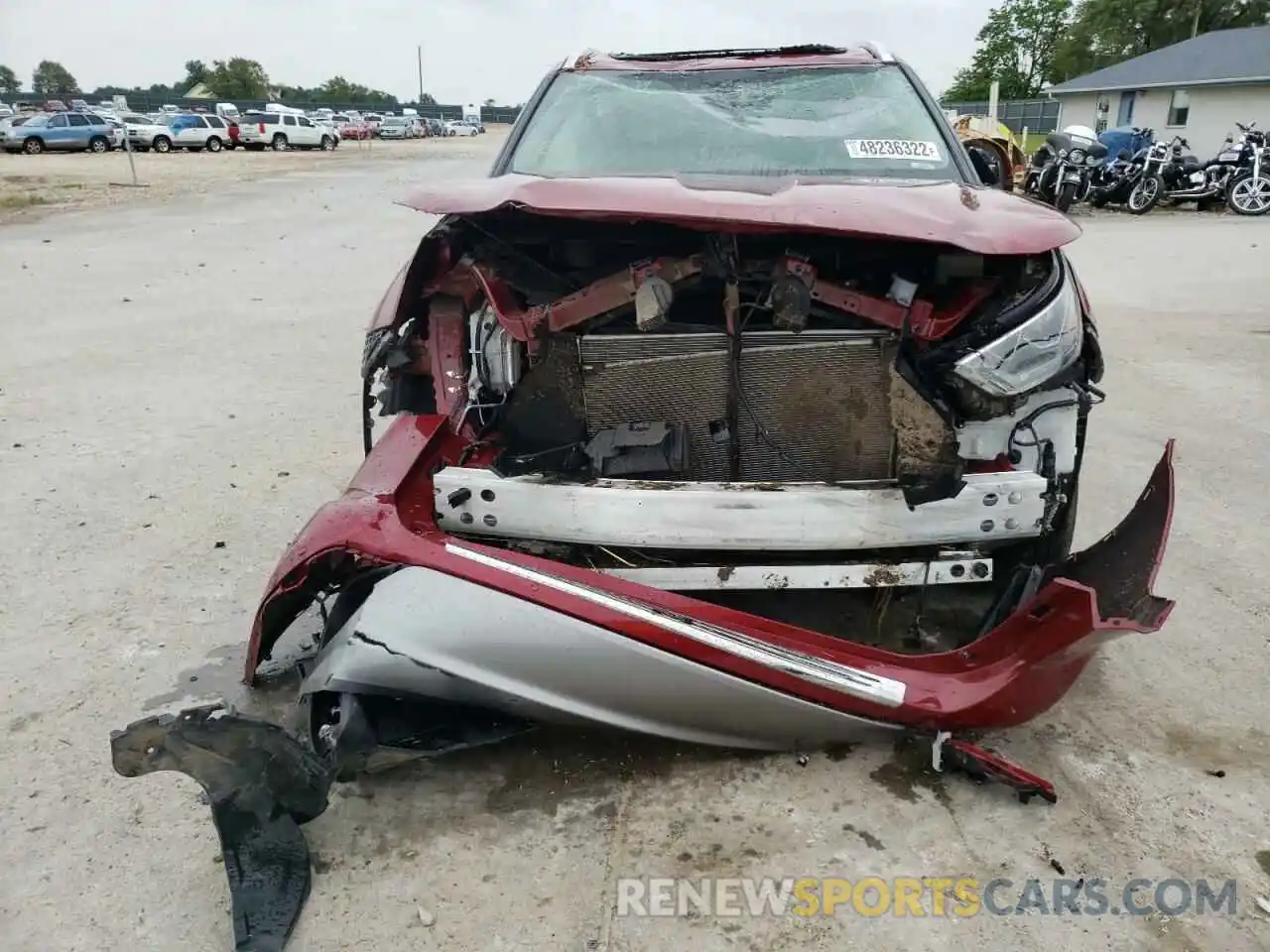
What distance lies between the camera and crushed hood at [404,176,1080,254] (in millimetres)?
2131

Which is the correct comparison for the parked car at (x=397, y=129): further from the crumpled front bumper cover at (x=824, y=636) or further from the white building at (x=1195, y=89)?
the crumpled front bumper cover at (x=824, y=636)

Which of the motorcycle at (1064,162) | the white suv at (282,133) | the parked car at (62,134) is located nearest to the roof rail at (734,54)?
the motorcycle at (1064,162)

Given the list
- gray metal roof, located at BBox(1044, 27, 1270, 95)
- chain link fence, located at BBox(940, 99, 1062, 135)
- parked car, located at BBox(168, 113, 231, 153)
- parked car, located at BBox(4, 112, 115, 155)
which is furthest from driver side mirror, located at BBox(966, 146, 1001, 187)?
chain link fence, located at BBox(940, 99, 1062, 135)

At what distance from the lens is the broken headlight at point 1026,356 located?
2215 millimetres

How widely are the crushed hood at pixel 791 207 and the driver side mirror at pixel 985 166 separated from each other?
117 centimetres

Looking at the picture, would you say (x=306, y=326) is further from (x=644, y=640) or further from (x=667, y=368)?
(x=644, y=640)

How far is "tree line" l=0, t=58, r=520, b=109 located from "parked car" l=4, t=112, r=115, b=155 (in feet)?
91.6

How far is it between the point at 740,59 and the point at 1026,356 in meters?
2.33

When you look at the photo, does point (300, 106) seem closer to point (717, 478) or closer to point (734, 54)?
point (734, 54)

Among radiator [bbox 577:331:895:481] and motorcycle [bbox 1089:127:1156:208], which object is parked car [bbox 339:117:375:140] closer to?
motorcycle [bbox 1089:127:1156:208]

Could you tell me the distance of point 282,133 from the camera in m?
36.8

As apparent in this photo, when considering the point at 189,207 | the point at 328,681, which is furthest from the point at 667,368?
the point at 189,207

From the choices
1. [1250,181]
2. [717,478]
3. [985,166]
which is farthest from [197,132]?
[717,478]

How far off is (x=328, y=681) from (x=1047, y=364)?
184cm
